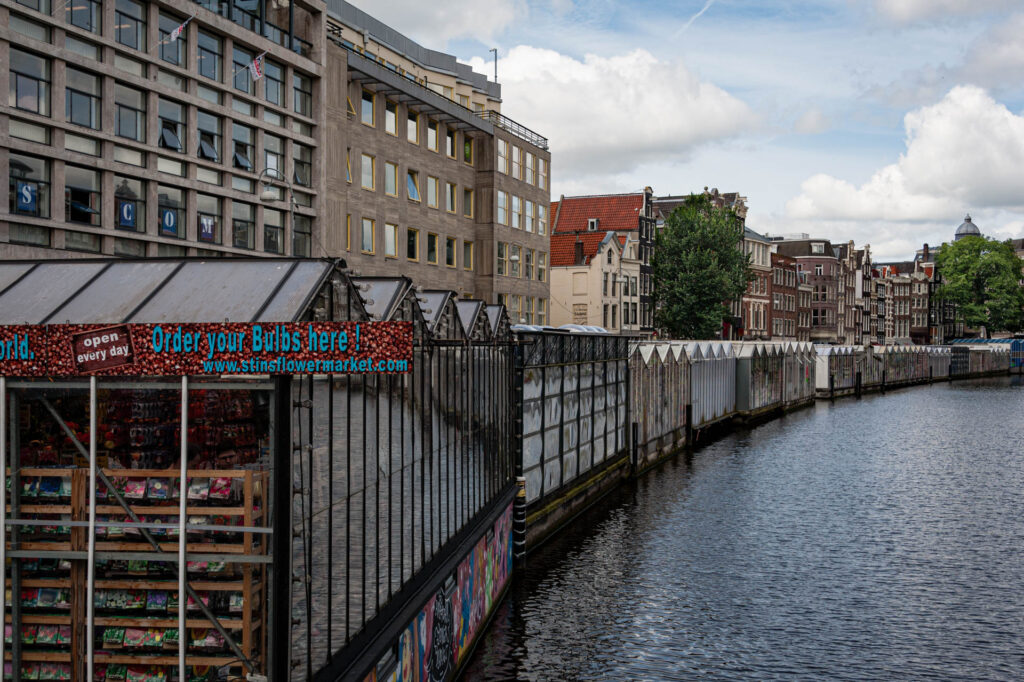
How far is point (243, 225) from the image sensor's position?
44781 mm

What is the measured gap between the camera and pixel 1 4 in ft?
105

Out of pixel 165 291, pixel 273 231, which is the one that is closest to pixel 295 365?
pixel 165 291

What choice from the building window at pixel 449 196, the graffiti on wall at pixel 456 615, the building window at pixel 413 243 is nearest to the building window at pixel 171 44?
the building window at pixel 413 243

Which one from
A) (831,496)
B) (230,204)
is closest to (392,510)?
(831,496)

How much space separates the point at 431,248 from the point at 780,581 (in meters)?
40.3

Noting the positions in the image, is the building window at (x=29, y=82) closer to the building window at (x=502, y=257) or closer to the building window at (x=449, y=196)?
the building window at (x=449, y=196)

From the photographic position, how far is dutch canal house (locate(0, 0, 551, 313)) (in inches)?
1355

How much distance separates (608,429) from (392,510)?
19.8m

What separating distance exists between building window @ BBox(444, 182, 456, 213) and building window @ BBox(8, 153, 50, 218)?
27335 millimetres

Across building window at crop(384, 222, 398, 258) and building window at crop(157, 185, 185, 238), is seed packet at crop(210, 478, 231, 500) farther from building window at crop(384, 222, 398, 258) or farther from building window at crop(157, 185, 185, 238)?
building window at crop(384, 222, 398, 258)

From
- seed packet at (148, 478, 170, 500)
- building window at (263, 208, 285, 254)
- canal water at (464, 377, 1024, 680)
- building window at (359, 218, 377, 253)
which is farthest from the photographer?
building window at (359, 218, 377, 253)

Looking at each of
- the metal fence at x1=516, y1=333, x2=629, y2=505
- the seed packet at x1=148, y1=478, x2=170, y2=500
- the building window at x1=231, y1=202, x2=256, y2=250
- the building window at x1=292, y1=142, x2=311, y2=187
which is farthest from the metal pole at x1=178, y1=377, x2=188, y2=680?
the building window at x1=292, y1=142, x2=311, y2=187

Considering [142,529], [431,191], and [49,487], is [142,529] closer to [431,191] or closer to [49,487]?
[49,487]

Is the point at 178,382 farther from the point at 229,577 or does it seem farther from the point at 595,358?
the point at 595,358
